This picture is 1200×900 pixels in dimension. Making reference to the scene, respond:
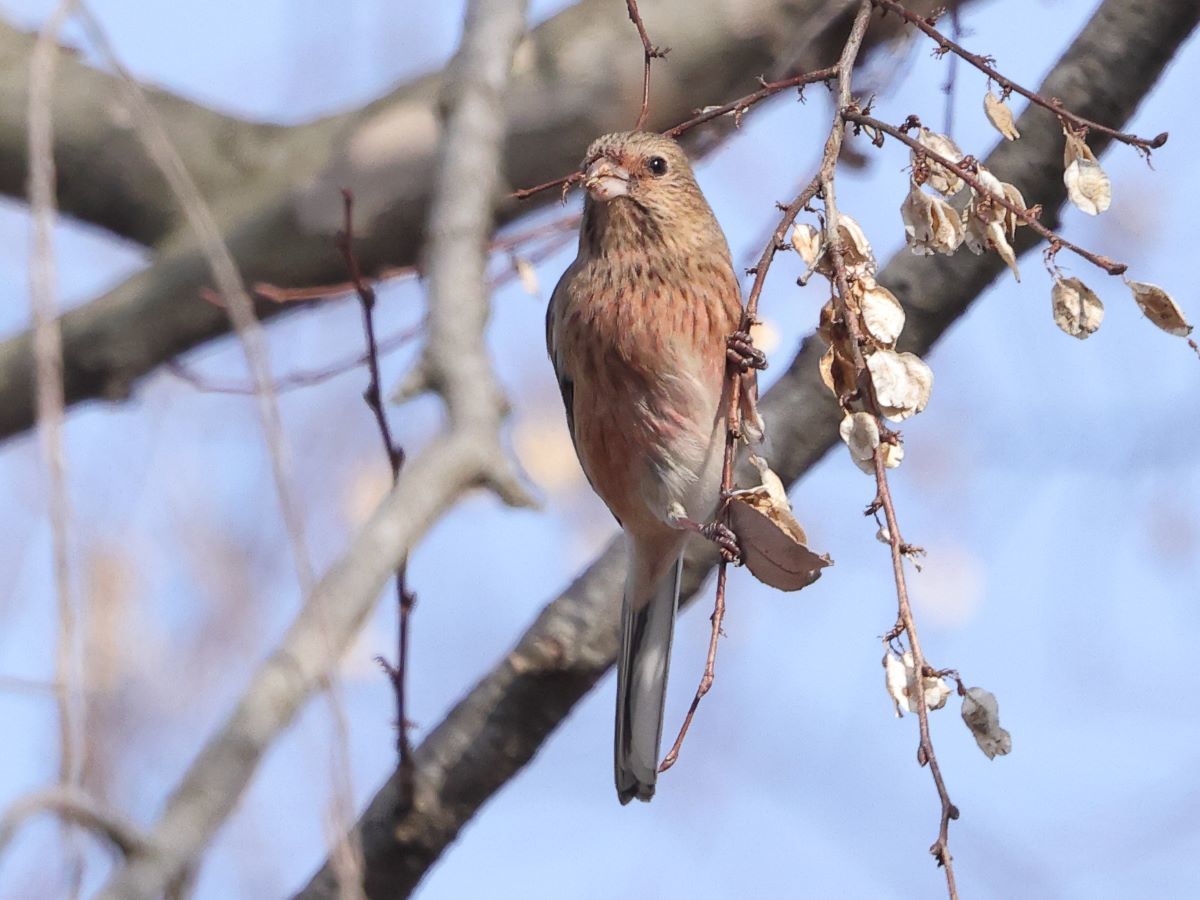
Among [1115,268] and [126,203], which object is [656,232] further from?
[126,203]

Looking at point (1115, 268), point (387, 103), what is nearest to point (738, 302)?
point (1115, 268)

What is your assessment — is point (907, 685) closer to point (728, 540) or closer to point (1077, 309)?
point (728, 540)

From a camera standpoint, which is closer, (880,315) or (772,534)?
(880,315)

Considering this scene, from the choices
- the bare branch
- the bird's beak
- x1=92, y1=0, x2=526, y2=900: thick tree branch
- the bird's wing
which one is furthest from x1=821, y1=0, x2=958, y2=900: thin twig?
the bird's wing

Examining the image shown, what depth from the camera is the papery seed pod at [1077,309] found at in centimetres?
189

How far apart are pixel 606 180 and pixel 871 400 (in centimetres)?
127

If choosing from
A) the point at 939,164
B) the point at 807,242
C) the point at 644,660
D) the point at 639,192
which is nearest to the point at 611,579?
the point at 644,660

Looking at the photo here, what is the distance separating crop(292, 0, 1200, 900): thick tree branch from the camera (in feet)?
8.81

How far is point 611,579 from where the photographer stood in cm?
307

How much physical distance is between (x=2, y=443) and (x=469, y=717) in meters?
2.45

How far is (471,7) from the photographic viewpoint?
341cm

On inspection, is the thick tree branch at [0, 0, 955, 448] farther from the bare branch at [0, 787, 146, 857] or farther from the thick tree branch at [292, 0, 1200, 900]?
the bare branch at [0, 787, 146, 857]

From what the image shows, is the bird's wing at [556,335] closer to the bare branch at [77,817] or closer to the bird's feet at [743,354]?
the bird's feet at [743,354]

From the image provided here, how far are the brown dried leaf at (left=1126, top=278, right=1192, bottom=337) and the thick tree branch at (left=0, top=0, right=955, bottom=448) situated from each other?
241 centimetres
